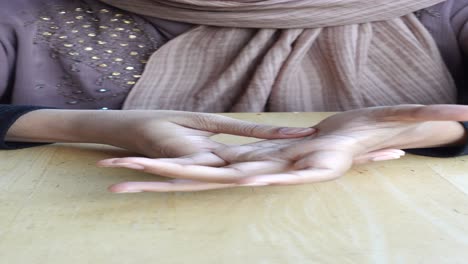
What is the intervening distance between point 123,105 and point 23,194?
35 cm

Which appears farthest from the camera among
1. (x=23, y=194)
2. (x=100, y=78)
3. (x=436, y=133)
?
(x=100, y=78)

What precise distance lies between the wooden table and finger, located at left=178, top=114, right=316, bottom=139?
2.1 inches

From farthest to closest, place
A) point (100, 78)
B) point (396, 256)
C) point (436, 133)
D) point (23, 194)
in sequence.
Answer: point (100, 78), point (436, 133), point (23, 194), point (396, 256)

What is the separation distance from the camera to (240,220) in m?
0.48

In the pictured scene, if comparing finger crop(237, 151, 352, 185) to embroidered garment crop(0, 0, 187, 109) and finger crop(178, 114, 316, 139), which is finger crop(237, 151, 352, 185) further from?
embroidered garment crop(0, 0, 187, 109)

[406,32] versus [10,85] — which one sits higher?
[406,32]

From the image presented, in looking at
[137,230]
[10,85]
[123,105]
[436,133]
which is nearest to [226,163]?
[137,230]

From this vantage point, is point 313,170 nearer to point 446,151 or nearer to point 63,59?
point 446,151

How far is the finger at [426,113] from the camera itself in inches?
19.7

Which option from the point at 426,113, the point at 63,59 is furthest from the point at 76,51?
the point at 426,113

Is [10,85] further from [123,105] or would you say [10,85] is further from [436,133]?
[436,133]

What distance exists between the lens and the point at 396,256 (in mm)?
414

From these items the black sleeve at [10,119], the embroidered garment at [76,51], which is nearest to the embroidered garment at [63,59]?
the embroidered garment at [76,51]

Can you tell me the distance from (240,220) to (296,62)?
43 cm
